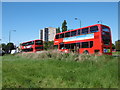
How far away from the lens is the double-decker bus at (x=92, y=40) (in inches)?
626

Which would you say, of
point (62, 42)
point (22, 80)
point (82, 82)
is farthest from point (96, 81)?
point (62, 42)

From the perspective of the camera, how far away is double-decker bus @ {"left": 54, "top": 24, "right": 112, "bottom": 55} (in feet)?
52.2

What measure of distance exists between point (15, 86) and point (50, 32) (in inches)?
4500

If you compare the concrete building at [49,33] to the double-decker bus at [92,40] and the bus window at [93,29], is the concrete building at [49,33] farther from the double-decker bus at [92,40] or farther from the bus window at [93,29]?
the bus window at [93,29]

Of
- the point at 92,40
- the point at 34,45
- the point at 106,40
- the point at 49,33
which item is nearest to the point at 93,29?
the point at 92,40

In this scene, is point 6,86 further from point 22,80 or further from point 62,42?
point 62,42

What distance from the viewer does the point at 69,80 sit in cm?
569

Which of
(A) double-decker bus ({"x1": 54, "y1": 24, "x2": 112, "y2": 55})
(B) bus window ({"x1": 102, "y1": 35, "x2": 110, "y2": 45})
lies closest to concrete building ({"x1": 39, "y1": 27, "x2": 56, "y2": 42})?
(A) double-decker bus ({"x1": 54, "y1": 24, "x2": 112, "y2": 55})

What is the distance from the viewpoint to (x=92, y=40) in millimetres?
16453

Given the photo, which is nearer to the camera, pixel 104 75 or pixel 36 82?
pixel 36 82

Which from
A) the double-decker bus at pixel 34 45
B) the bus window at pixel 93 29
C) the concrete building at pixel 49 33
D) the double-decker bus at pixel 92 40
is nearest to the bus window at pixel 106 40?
the double-decker bus at pixel 92 40

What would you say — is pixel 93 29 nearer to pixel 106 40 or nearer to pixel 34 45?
pixel 106 40

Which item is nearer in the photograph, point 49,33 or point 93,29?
point 93,29

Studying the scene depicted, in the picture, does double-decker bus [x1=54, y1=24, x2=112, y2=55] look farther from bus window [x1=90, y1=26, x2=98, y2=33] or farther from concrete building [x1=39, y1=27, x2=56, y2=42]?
concrete building [x1=39, y1=27, x2=56, y2=42]
